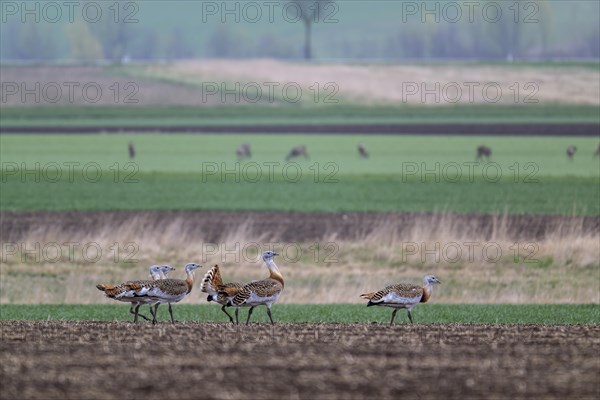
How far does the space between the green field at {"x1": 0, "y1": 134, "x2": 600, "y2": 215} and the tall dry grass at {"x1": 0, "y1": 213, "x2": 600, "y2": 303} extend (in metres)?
6.80

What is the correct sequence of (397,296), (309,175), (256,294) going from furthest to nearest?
(309,175)
(397,296)
(256,294)

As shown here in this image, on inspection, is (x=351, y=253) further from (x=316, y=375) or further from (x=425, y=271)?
(x=316, y=375)

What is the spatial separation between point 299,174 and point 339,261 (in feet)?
79.8

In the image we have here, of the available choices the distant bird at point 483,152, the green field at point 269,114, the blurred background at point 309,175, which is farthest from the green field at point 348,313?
the green field at point 269,114

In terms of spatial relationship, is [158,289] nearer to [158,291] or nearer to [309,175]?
[158,291]

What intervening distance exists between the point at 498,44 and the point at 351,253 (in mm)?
126573

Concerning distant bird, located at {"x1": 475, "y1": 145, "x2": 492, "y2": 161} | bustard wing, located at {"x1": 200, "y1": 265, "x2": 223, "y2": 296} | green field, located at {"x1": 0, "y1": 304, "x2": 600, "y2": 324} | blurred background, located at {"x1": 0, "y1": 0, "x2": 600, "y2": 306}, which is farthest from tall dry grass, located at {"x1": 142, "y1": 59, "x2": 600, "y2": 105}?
bustard wing, located at {"x1": 200, "y1": 265, "x2": 223, "y2": 296}

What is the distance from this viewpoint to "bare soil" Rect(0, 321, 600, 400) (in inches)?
523

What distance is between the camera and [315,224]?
41.0 meters

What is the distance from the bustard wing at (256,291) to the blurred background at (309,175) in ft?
33.7

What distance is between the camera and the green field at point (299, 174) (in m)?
46.2

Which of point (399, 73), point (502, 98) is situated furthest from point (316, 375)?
point (399, 73)

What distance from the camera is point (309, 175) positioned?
5791 centimetres

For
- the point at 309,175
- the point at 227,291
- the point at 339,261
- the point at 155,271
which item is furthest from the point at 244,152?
the point at 227,291
